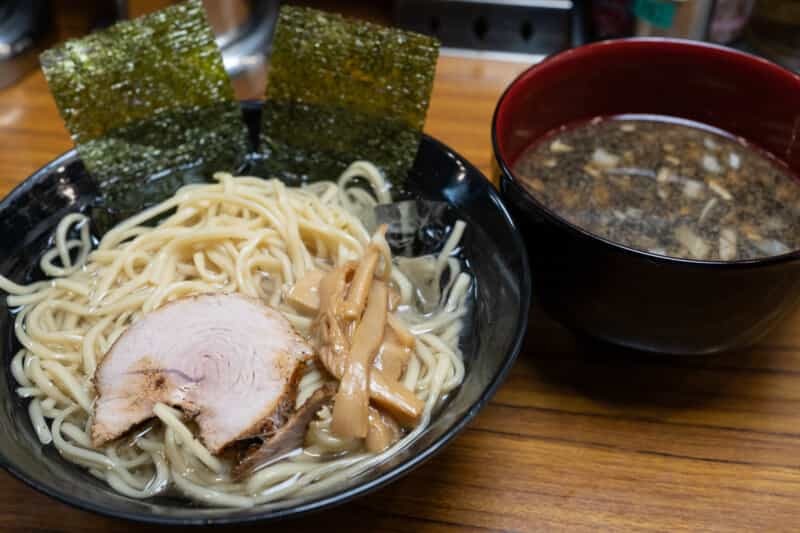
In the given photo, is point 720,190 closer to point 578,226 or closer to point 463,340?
point 578,226

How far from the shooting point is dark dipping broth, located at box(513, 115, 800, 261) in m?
1.53

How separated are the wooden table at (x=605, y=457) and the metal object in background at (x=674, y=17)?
3.21 feet

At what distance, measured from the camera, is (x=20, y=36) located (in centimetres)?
247

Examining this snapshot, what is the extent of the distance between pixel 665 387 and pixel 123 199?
123cm

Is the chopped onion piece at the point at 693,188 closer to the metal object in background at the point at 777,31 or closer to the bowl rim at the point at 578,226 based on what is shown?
the bowl rim at the point at 578,226

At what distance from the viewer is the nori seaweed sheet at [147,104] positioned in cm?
170

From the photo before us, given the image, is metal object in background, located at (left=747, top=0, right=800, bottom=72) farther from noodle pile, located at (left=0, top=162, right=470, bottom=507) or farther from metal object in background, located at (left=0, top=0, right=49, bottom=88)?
metal object in background, located at (left=0, top=0, right=49, bottom=88)

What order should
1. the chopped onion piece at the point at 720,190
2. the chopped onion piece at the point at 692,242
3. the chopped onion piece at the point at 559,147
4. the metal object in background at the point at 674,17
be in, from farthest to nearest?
the metal object in background at the point at 674,17 < the chopped onion piece at the point at 559,147 < the chopped onion piece at the point at 720,190 < the chopped onion piece at the point at 692,242

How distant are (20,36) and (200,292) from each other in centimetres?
147

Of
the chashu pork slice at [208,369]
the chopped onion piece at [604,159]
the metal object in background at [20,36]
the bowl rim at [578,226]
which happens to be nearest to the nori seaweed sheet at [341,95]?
the bowl rim at [578,226]

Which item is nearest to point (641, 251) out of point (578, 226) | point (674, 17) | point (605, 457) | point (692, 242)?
point (578, 226)

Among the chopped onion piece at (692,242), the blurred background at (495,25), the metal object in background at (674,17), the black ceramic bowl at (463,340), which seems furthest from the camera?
the blurred background at (495,25)

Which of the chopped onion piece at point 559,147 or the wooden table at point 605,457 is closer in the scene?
the wooden table at point 605,457

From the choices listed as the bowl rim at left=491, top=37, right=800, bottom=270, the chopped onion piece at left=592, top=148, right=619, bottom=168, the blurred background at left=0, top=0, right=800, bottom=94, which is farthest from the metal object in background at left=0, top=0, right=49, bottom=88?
the chopped onion piece at left=592, top=148, right=619, bottom=168
